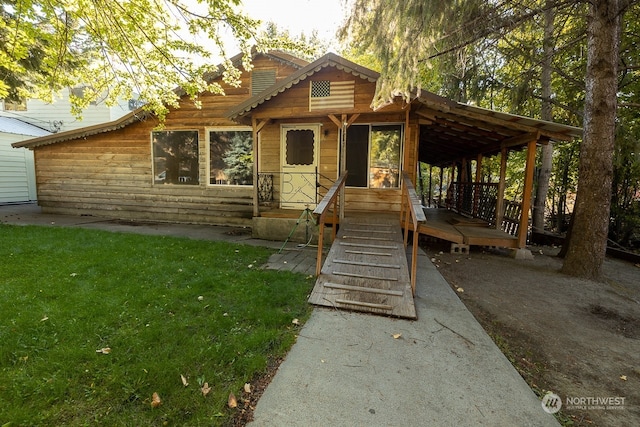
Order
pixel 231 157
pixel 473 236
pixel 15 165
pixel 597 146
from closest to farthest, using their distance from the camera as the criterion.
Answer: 1. pixel 597 146
2. pixel 473 236
3. pixel 231 157
4. pixel 15 165

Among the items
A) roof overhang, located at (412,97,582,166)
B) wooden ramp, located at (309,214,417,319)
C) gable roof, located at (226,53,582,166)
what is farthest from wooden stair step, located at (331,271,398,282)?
roof overhang, located at (412,97,582,166)

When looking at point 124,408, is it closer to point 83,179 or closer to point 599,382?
point 599,382

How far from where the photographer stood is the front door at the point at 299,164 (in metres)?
7.72

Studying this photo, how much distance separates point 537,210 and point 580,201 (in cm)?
402

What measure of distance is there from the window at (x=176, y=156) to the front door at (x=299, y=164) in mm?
3088

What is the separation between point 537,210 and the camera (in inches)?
340

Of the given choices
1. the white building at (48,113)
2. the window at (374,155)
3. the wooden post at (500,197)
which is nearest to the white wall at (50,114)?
the white building at (48,113)

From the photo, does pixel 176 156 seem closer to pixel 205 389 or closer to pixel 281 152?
pixel 281 152

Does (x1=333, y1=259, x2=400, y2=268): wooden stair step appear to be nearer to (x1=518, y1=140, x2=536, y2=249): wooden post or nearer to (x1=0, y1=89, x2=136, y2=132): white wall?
(x1=518, y1=140, x2=536, y2=249): wooden post

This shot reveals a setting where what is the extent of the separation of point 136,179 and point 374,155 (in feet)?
25.3

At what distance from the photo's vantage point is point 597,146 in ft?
15.9

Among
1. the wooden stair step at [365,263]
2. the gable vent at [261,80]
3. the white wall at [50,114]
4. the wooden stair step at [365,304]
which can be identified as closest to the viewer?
the wooden stair step at [365,304]

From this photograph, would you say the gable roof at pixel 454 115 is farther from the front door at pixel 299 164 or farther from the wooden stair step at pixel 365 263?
the wooden stair step at pixel 365 263

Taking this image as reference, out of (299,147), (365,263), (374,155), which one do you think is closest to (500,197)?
(374,155)
